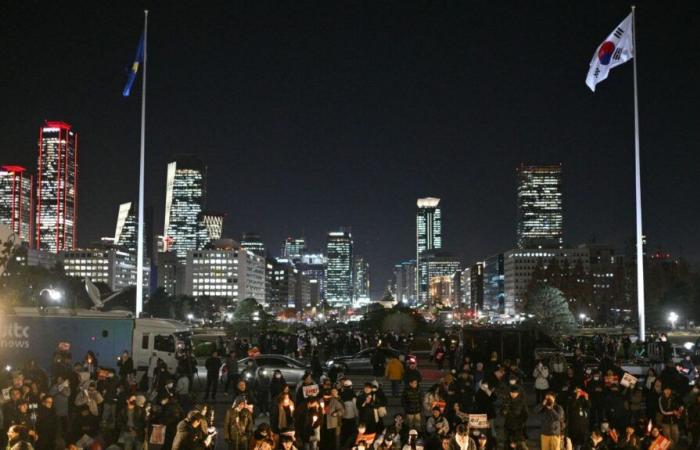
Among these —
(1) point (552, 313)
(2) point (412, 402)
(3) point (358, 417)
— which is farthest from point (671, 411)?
(1) point (552, 313)

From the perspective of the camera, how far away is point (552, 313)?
7775 centimetres

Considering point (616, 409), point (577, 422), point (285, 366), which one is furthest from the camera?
point (285, 366)

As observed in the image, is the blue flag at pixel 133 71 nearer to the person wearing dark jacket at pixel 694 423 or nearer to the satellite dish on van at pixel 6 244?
the satellite dish on van at pixel 6 244

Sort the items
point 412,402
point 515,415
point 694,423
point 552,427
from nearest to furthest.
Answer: point 552,427, point 515,415, point 694,423, point 412,402

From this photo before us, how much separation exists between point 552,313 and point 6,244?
63745 mm

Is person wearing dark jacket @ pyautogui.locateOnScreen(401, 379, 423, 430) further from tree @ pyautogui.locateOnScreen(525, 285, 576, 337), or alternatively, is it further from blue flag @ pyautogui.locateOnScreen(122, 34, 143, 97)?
tree @ pyautogui.locateOnScreen(525, 285, 576, 337)

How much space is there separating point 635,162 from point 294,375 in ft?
59.2

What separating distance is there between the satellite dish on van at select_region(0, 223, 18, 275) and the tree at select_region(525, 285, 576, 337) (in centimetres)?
5765

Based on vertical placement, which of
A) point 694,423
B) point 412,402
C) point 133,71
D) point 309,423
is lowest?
point 694,423

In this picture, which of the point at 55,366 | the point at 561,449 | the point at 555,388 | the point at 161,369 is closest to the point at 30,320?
the point at 55,366

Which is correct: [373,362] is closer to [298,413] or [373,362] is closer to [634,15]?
[298,413]

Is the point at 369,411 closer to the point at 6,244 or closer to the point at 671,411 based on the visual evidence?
the point at 671,411

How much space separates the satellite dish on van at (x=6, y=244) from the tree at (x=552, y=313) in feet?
189

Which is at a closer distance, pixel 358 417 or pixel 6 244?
pixel 358 417
